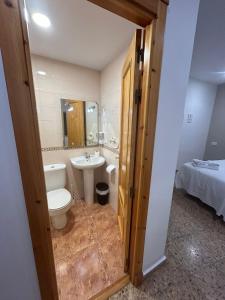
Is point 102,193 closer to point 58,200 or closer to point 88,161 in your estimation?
point 88,161

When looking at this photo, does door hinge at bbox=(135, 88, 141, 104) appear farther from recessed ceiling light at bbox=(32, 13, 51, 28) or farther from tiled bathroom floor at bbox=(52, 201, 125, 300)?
tiled bathroom floor at bbox=(52, 201, 125, 300)

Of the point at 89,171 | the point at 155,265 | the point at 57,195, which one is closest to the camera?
the point at 155,265

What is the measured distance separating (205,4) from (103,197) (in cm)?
262

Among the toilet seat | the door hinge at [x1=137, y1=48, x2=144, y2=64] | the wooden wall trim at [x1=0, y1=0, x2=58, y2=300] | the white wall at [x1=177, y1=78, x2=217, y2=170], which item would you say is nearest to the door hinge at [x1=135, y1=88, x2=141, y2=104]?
the door hinge at [x1=137, y1=48, x2=144, y2=64]

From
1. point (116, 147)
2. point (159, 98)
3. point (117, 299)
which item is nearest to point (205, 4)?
point (159, 98)

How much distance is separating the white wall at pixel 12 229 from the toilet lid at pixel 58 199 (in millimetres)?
921

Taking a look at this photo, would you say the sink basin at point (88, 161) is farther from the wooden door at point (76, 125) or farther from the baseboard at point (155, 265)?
the baseboard at point (155, 265)

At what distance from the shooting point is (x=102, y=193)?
2287 millimetres

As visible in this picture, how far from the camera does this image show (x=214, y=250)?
5.06 feet

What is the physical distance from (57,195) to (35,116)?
1.55m

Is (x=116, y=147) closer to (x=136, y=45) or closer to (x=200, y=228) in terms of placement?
(x=136, y=45)

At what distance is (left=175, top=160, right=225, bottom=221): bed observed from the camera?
1.98 m

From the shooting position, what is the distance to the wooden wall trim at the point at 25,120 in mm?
459

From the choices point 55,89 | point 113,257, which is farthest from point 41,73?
point 113,257
